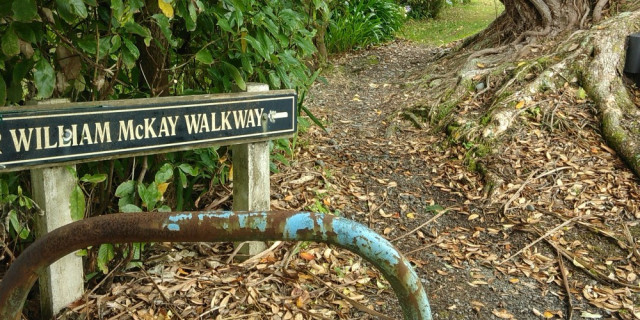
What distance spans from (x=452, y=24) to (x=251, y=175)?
27.2 ft

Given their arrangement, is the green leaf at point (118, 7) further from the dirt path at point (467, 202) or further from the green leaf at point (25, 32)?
the dirt path at point (467, 202)

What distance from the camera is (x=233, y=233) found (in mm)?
1188

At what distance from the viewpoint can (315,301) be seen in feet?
9.16

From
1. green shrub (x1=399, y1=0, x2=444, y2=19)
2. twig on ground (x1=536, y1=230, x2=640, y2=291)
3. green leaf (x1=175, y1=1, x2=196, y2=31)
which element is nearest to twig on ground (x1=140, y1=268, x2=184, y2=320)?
green leaf (x1=175, y1=1, x2=196, y2=31)

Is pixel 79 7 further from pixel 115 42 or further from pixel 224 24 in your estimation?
pixel 224 24

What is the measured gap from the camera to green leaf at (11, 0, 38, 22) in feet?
6.21

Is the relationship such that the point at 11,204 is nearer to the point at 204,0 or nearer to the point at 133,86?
the point at 133,86

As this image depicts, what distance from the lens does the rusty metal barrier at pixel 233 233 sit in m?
1.18

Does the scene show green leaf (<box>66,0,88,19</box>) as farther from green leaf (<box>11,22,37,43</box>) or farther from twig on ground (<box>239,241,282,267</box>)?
twig on ground (<box>239,241,282,267</box>)

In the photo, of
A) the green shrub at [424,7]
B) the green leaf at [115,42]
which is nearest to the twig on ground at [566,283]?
the green leaf at [115,42]

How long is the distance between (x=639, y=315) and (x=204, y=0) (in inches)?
96.9

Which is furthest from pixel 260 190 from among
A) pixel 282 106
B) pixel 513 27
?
pixel 513 27

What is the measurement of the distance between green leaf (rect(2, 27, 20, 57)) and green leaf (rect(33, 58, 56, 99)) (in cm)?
12

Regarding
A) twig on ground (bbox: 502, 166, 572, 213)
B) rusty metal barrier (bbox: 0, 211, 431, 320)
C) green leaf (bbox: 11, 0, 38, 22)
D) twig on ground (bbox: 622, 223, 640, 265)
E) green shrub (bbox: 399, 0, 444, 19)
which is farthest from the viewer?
green shrub (bbox: 399, 0, 444, 19)
